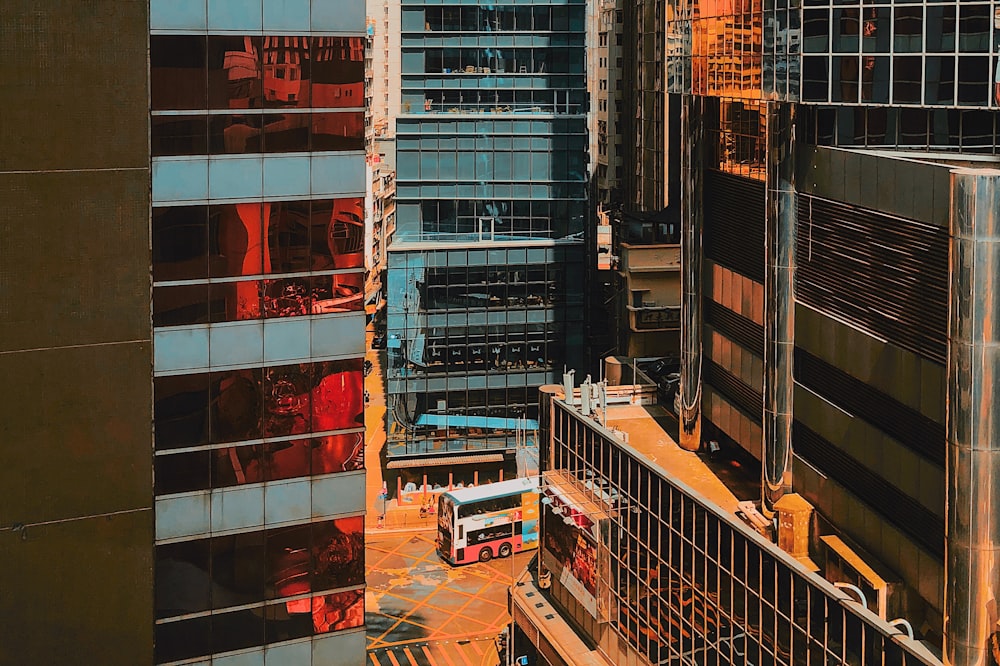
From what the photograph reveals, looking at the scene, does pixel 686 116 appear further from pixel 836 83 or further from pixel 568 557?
pixel 568 557

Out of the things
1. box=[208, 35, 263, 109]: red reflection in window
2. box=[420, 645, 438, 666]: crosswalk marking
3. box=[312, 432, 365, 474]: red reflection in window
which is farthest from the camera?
box=[420, 645, 438, 666]: crosswalk marking

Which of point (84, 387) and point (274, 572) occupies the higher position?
point (84, 387)

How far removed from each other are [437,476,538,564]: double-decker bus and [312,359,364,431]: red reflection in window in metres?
54.0

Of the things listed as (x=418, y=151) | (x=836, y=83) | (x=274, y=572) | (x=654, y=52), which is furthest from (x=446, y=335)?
(x=274, y=572)

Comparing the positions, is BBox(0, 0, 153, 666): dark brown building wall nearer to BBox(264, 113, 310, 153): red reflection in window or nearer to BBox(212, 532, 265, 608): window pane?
BBox(212, 532, 265, 608): window pane

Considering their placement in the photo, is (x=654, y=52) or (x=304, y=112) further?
(x=654, y=52)

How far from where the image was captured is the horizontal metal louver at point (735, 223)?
51.2 m

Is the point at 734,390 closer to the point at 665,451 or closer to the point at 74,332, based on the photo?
the point at 665,451

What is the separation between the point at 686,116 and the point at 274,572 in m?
33.8

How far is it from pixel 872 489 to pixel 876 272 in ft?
23.2

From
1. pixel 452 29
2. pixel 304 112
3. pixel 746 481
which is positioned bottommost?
pixel 746 481

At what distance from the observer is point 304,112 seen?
29.8 meters

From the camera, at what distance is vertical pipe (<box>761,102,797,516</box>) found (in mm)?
46188

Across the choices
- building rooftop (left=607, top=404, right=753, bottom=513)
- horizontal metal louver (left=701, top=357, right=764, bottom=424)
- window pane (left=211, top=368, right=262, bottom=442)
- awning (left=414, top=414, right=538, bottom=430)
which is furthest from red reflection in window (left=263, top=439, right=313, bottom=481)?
awning (left=414, top=414, right=538, bottom=430)
